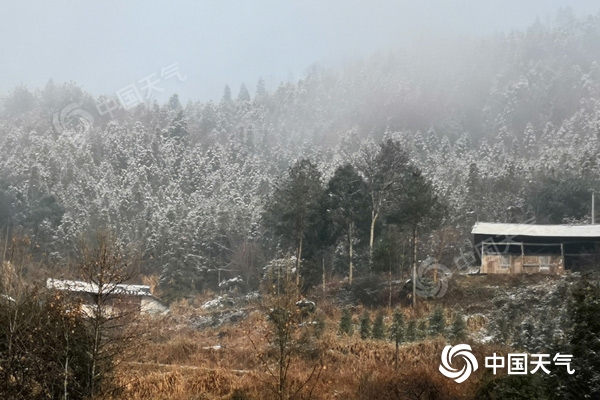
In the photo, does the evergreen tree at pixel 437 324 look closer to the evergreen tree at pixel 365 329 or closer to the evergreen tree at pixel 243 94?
the evergreen tree at pixel 365 329

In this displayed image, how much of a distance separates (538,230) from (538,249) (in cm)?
93

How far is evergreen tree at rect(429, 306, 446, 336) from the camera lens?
65.8 feet

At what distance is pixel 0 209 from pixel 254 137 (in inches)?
1606

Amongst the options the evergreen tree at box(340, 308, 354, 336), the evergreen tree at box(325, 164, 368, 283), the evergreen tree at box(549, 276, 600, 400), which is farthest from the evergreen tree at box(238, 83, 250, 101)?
the evergreen tree at box(549, 276, 600, 400)

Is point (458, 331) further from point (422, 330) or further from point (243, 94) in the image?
point (243, 94)

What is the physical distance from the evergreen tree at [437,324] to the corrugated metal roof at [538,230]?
9.89m

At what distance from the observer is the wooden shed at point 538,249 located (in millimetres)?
28500

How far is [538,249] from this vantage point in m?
29.2

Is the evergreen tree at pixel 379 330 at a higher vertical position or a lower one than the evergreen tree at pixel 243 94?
lower

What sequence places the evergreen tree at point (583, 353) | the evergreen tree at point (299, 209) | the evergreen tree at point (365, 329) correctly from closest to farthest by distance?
the evergreen tree at point (583, 353), the evergreen tree at point (365, 329), the evergreen tree at point (299, 209)

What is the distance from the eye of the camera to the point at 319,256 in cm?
3169

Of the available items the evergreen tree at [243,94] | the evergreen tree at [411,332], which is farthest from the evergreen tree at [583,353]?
the evergreen tree at [243,94]

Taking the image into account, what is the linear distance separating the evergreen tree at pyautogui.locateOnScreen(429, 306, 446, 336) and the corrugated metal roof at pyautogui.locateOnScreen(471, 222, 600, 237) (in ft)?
32.5

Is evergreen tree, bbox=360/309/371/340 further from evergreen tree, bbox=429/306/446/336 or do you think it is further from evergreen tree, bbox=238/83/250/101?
evergreen tree, bbox=238/83/250/101
